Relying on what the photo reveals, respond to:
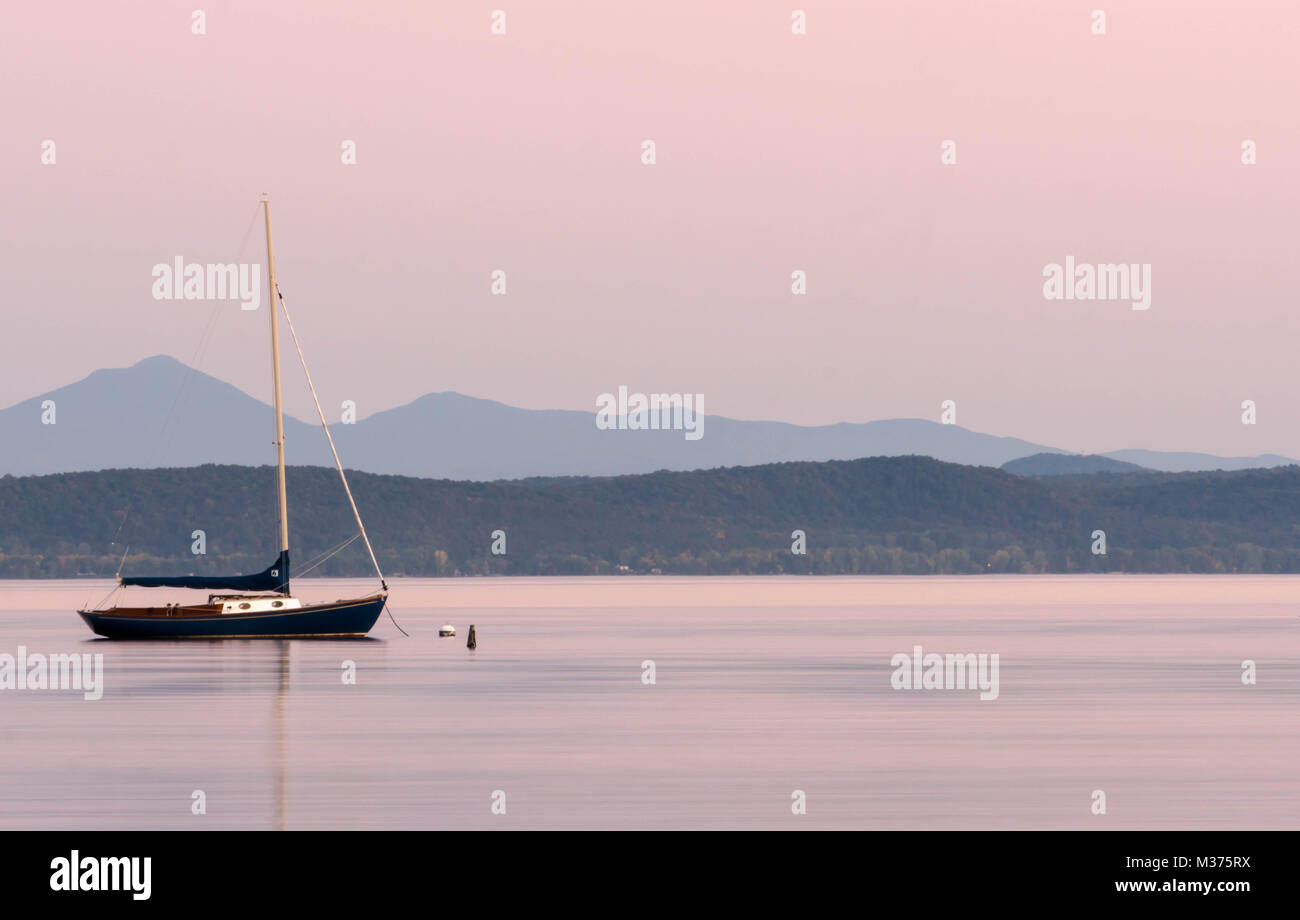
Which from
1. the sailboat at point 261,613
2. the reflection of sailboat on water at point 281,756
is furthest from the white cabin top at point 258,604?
the reflection of sailboat on water at point 281,756

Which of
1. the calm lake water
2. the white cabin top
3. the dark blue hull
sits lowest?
the calm lake water

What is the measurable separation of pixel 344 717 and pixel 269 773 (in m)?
14.3

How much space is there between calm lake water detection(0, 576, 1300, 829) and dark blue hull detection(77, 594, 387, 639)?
1317mm

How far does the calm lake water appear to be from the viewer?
3647cm

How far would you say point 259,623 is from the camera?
92.4m

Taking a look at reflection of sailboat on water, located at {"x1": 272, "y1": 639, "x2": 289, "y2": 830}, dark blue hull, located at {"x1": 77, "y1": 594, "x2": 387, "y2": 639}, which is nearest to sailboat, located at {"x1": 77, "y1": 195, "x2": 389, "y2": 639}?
dark blue hull, located at {"x1": 77, "y1": 594, "x2": 387, "y2": 639}

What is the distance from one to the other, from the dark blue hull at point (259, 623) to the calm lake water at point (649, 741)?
1.32 m

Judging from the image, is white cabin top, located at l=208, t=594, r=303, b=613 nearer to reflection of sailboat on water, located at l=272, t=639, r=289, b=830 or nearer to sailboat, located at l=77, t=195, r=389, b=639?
sailboat, located at l=77, t=195, r=389, b=639

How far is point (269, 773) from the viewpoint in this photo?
42.3 metres

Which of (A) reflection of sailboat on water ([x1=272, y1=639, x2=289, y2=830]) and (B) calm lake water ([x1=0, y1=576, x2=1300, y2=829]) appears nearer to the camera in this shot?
(A) reflection of sailboat on water ([x1=272, y1=639, x2=289, y2=830])

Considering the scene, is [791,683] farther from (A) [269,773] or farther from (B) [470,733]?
(A) [269,773]

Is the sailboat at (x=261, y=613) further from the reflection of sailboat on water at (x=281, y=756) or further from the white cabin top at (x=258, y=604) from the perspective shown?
the reflection of sailboat on water at (x=281, y=756)

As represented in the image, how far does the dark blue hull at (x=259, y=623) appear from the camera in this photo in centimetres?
9238
